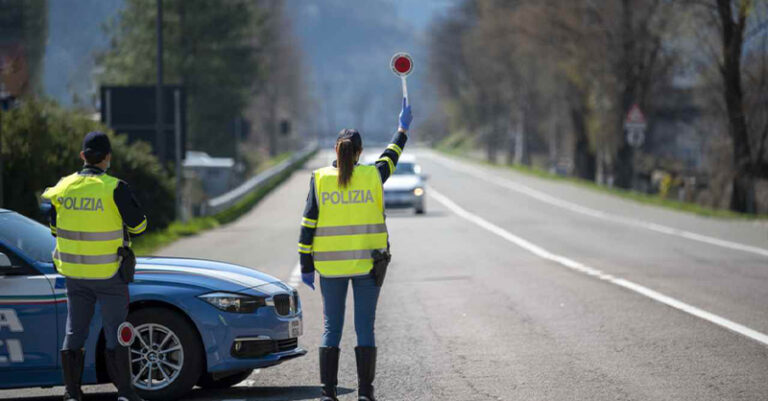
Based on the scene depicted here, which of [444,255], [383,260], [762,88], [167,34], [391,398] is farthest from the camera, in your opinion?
[167,34]

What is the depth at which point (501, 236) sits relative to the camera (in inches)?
1079

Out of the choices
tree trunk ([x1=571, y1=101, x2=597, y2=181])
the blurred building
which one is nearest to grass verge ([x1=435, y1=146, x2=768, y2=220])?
tree trunk ([x1=571, y1=101, x2=597, y2=181])

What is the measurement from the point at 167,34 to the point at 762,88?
3429 centimetres

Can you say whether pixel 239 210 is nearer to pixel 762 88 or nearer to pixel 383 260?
pixel 762 88

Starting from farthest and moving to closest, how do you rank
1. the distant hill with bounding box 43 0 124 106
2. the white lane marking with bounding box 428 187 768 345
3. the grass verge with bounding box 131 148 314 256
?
the distant hill with bounding box 43 0 124 106, the grass verge with bounding box 131 148 314 256, the white lane marking with bounding box 428 187 768 345

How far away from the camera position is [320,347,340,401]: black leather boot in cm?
793

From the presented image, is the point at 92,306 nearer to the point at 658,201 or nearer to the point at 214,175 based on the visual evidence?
the point at 658,201

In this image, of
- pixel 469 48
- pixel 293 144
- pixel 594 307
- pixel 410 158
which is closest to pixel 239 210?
pixel 410 158

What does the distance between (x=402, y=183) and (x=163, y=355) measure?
28.6 metres

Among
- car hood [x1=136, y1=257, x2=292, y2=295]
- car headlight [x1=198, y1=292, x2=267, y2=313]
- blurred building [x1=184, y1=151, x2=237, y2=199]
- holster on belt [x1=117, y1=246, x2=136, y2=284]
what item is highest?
holster on belt [x1=117, y1=246, x2=136, y2=284]

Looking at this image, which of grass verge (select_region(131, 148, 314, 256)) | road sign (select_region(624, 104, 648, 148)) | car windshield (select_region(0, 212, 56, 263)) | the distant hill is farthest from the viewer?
the distant hill

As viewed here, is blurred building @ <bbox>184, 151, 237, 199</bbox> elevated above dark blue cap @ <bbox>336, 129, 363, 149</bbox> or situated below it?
below

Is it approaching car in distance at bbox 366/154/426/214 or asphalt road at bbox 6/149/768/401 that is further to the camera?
approaching car in distance at bbox 366/154/426/214

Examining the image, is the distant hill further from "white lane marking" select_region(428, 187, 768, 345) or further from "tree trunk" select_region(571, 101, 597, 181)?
"tree trunk" select_region(571, 101, 597, 181)
